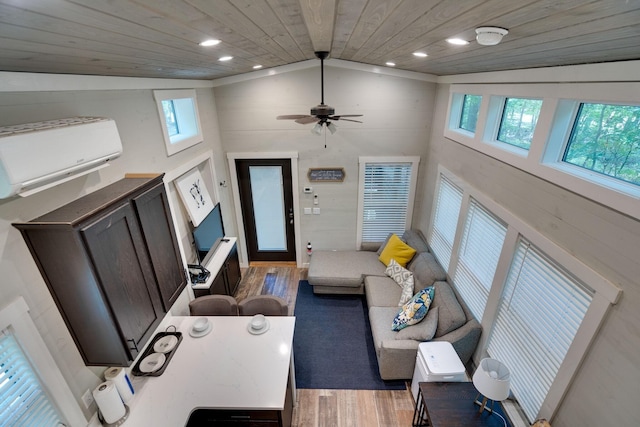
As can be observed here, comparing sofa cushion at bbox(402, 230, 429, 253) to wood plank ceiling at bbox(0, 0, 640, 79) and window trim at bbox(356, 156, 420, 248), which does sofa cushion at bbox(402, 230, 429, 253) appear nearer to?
window trim at bbox(356, 156, 420, 248)

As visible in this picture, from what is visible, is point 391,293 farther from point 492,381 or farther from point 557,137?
point 557,137

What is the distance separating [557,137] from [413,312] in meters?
2.17

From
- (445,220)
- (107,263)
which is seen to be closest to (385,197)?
(445,220)

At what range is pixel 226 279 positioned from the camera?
4250 mm

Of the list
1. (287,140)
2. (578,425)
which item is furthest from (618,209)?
(287,140)

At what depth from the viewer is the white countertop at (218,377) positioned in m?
2.18

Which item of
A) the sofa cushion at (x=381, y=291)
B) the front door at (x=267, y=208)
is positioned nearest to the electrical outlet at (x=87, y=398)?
the sofa cushion at (x=381, y=291)

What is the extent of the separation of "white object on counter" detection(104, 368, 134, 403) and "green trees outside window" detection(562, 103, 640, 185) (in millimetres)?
3426

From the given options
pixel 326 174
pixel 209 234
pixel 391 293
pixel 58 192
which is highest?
pixel 58 192

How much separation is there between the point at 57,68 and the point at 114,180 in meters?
0.83

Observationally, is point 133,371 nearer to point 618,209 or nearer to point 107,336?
point 107,336

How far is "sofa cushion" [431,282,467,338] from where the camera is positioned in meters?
3.08

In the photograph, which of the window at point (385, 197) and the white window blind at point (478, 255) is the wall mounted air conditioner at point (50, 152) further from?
the window at point (385, 197)

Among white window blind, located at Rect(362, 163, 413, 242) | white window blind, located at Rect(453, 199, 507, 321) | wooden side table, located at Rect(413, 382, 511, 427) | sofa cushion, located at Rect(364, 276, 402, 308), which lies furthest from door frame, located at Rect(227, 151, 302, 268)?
wooden side table, located at Rect(413, 382, 511, 427)
